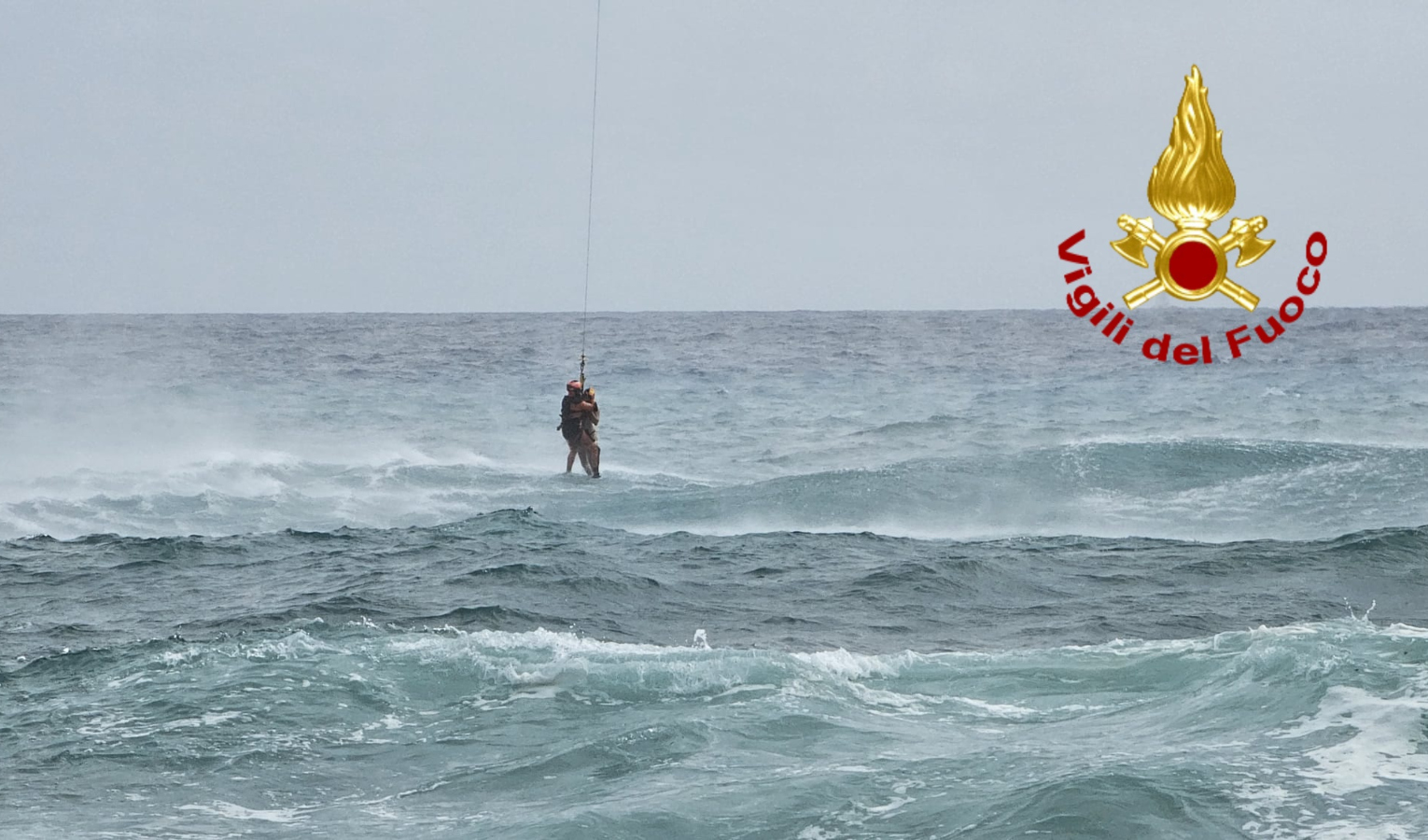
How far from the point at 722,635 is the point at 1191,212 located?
604 cm

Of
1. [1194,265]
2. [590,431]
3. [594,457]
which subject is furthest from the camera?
[594,457]

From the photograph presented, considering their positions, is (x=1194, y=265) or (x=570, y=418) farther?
(x=570, y=418)

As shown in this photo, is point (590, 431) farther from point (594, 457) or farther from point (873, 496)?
point (873, 496)

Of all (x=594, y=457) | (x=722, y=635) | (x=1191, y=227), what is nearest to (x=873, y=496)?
(x=594, y=457)

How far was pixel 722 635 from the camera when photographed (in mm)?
13133

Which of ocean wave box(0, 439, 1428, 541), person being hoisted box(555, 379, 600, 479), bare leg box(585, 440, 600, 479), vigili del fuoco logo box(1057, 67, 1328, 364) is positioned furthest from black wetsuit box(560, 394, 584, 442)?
vigili del fuoco logo box(1057, 67, 1328, 364)

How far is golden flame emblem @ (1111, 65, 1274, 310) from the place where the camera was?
28.0ft

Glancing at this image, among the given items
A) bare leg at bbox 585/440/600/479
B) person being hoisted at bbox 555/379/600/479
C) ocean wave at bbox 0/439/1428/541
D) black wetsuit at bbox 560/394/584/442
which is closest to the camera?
ocean wave at bbox 0/439/1428/541

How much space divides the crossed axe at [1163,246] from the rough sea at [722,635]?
113 inches

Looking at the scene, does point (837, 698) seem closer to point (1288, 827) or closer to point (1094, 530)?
point (1288, 827)

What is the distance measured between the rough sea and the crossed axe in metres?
2.87

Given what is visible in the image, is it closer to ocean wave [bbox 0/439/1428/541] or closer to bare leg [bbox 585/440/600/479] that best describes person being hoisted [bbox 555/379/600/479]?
bare leg [bbox 585/440/600/479]

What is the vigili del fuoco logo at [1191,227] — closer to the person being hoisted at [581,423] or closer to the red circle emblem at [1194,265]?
the red circle emblem at [1194,265]

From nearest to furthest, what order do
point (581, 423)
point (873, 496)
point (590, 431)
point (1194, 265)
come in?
point (1194, 265)
point (873, 496)
point (581, 423)
point (590, 431)
